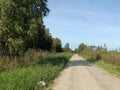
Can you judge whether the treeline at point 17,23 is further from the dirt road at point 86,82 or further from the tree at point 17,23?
the dirt road at point 86,82

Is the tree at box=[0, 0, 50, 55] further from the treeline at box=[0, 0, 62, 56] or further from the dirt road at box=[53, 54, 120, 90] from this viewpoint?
the dirt road at box=[53, 54, 120, 90]

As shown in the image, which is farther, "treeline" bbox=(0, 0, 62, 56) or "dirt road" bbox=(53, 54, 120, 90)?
"treeline" bbox=(0, 0, 62, 56)

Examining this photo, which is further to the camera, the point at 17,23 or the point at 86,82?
the point at 17,23

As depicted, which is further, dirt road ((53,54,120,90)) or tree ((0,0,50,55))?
tree ((0,0,50,55))

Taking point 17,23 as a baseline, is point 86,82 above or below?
below

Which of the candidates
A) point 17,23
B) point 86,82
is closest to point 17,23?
point 17,23

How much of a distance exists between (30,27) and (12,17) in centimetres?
188

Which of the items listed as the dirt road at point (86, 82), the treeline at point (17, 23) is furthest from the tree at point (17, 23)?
the dirt road at point (86, 82)

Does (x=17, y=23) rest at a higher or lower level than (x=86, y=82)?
higher

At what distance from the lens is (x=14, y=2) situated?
26.5 m

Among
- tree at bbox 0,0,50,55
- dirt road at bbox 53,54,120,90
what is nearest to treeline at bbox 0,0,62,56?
tree at bbox 0,0,50,55

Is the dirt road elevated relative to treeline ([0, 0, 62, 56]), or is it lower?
lower

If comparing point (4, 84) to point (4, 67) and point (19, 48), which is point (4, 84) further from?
point (19, 48)

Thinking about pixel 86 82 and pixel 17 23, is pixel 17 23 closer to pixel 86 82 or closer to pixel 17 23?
pixel 17 23
